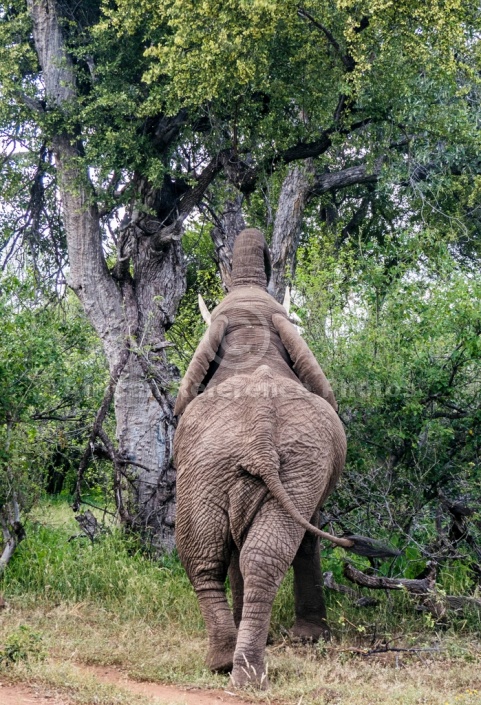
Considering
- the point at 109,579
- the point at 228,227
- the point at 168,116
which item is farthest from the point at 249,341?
the point at 228,227

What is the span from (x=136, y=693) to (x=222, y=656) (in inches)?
27.0

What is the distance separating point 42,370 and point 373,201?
10.9 metres

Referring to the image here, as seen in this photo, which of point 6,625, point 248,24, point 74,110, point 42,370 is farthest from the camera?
point 74,110

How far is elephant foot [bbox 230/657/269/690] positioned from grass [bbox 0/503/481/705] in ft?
0.42

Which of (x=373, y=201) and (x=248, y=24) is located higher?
(x=373, y=201)

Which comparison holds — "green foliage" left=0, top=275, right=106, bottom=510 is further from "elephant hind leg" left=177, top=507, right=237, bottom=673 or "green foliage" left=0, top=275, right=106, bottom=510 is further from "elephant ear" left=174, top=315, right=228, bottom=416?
"elephant hind leg" left=177, top=507, right=237, bottom=673

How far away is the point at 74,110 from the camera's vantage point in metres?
10.9

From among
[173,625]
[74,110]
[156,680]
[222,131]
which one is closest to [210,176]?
[222,131]

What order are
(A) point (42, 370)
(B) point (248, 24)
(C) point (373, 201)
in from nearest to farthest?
(A) point (42, 370)
(B) point (248, 24)
(C) point (373, 201)

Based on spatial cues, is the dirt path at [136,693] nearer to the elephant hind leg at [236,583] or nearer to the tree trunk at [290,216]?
the elephant hind leg at [236,583]

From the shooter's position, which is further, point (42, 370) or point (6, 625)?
point (42, 370)

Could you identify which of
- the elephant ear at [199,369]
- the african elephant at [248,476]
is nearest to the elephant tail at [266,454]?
the african elephant at [248,476]

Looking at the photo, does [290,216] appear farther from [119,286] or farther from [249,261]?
[249,261]

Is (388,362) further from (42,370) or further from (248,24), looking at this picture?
(248,24)
